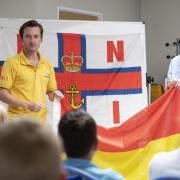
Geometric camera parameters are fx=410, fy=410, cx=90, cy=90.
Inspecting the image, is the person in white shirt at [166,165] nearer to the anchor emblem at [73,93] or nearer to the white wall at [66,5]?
the anchor emblem at [73,93]

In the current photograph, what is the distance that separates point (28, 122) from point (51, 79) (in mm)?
2343

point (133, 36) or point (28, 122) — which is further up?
point (133, 36)

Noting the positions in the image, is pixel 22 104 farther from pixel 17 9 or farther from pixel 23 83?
pixel 17 9

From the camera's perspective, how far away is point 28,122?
73cm

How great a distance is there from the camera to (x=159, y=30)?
7.59 metres

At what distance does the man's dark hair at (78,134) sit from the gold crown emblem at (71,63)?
263 cm

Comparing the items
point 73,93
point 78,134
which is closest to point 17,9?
point 73,93

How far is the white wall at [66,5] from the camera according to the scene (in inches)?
220

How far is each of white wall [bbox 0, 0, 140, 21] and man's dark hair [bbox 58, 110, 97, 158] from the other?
14.5 feet

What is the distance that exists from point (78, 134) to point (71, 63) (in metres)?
2.75

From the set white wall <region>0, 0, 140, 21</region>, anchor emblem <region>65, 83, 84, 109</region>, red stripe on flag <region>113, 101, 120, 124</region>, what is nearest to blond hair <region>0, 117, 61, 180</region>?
anchor emblem <region>65, 83, 84, 109</region>

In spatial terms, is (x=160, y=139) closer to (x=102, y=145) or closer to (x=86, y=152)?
(x=102, y=145)

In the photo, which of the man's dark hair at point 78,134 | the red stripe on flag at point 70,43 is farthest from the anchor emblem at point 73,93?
the man's dark hair at point 78,134

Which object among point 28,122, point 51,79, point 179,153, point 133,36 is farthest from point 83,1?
point 28,122
